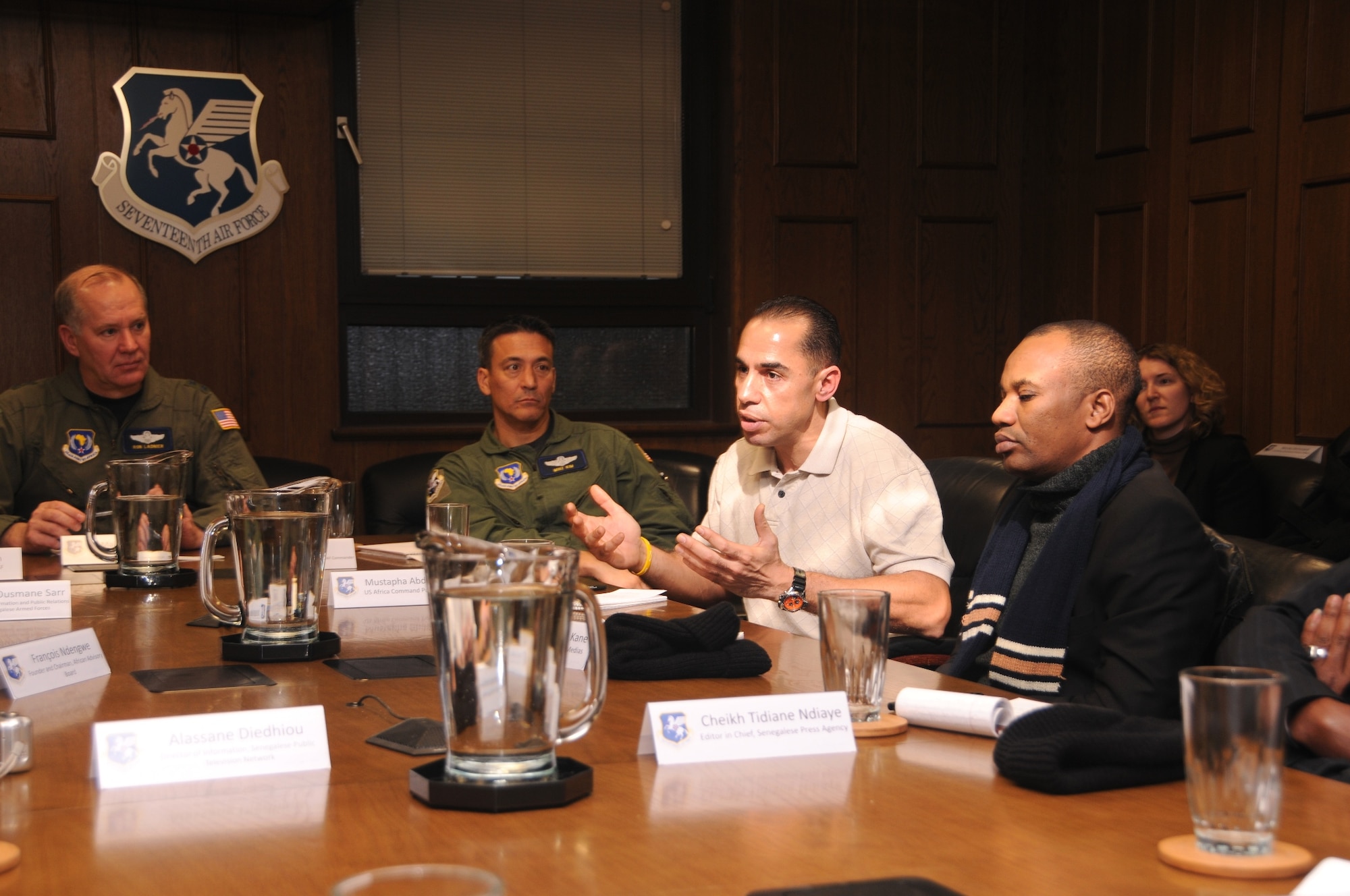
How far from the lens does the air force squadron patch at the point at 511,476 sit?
3908 mm

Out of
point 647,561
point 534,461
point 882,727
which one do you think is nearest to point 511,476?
point 534,461

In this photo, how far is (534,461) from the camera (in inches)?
155

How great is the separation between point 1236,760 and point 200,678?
114 centimetres

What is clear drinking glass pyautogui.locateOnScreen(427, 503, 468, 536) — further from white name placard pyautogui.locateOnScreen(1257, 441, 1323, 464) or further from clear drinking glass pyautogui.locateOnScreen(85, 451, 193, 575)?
white name placard pyautogui.locateOnScreen(1257, 441, 1323, 464)

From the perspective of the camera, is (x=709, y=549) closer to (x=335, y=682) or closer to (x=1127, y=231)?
(x=335, y=682)

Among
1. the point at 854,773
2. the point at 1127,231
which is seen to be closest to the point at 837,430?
the point at 854,773

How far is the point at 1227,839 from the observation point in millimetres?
930

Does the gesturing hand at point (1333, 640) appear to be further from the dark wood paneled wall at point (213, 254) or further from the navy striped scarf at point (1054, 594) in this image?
the dark wood paneled wall at point (213, 254)

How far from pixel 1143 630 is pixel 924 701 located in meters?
0.69

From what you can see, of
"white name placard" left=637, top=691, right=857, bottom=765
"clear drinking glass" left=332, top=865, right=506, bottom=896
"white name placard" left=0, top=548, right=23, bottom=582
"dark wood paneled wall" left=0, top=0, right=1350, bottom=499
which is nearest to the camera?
"clear drinking glass" left=332, top=865, right=506, bottom=896

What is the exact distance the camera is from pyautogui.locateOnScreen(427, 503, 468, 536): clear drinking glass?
2.33m

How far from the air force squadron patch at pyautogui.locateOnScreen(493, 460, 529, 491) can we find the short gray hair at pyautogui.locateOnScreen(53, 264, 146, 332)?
1108 mm

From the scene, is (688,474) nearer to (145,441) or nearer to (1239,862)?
(145,441)

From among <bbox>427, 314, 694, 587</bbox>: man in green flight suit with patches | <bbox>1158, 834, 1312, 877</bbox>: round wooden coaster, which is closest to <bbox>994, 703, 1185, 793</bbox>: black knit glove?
<bbox>1158, 834, 1312, 877</bbox>: round wooden coaster
